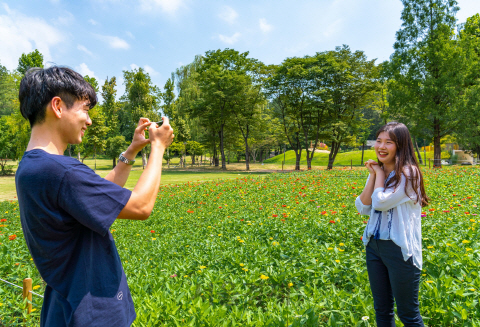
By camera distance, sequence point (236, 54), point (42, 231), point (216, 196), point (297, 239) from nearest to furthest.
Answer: point (42, 231) < point (297, 239) < point (216, 196) < point (236, 54)

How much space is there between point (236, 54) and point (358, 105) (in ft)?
49.3

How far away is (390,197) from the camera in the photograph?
229 centimetres

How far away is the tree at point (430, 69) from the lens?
20.8 meters

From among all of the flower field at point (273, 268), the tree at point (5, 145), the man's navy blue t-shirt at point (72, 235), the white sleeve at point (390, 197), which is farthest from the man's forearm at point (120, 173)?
the tree at point (5, 145)

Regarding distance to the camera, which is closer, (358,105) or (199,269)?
(199,269)

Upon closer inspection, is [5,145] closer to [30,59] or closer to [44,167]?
[30,59]

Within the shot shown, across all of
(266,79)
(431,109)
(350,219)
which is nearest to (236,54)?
(266,79)

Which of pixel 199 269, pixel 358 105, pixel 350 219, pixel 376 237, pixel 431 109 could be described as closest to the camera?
pixel 376 237

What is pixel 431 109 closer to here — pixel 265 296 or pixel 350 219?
pixel 350 219

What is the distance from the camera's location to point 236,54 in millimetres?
34625

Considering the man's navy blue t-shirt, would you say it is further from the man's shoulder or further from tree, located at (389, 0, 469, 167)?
tree, located at (389, 0, 469, 167)

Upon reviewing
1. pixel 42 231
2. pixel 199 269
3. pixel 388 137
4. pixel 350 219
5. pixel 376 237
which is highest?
pixel 388 137

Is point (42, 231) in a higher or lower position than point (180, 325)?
higher

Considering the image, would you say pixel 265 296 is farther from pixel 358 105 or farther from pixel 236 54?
pixel 236 54
